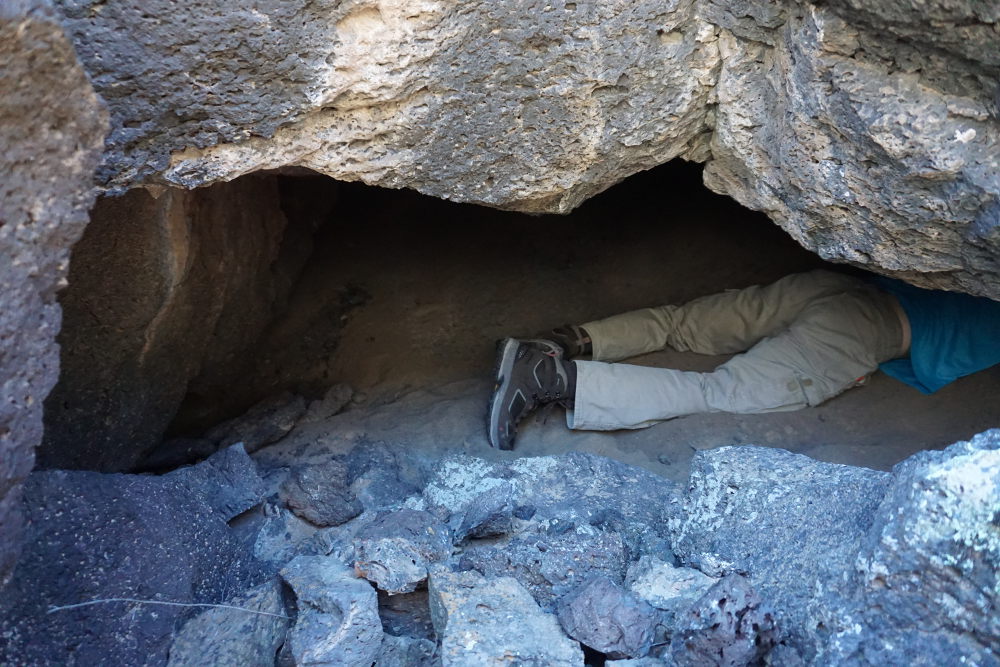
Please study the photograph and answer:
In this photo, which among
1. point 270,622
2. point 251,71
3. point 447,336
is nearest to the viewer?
point 251,71

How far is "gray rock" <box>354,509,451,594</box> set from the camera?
1905mm

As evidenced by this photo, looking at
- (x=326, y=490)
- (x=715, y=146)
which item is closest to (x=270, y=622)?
(x=326, y=490)

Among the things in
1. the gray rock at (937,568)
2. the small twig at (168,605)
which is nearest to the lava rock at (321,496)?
the small twig at (168,605)

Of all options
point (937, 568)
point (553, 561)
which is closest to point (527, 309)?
point (553, 561)

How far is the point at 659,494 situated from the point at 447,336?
1231mm

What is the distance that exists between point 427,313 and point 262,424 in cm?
84

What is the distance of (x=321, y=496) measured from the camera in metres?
2.37

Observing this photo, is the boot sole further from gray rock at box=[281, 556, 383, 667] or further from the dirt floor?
gray rock at box=[281, 556, 383, 667]

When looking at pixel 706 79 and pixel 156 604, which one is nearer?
pixel 156 604

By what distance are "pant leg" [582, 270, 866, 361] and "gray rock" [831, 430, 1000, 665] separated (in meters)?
1.64

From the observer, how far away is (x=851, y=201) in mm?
2053

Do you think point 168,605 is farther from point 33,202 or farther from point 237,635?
point 33,202

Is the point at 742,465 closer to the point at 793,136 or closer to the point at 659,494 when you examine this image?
the point at 659,494

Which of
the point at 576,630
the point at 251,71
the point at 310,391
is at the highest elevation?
the point at 251,71
